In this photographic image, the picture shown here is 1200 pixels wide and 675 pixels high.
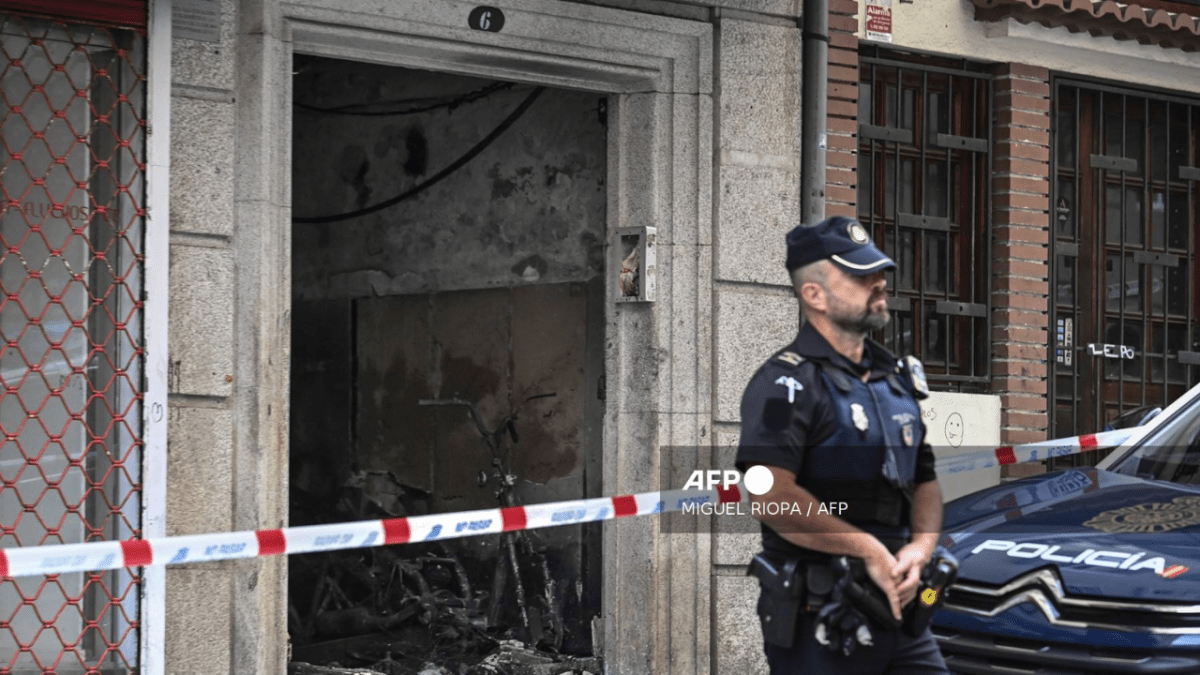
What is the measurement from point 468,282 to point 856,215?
228 cm

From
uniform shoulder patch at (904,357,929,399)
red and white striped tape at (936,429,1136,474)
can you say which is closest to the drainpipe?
red and white striped tape at (936,429,1136,474)

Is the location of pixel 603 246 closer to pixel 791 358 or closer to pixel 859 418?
pixel 791 358

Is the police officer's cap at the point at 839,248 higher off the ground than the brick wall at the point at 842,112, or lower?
lower

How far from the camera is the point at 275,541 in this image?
247 inches

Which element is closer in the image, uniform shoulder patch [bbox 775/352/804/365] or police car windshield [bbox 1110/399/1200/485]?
uniform shoulder patch [bbox 775/352/804/365]

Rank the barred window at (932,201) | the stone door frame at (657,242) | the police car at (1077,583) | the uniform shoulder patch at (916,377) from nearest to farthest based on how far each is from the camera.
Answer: the uniform shoulder patch at (916,377), the police car at (1077,583), the stone door frame at (657,242), the barred window at (932,201)

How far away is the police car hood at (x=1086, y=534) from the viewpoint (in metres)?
5.02

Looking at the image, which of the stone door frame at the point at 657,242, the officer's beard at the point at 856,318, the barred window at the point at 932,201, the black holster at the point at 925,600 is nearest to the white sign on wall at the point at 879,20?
the barred window at the point at 932,201

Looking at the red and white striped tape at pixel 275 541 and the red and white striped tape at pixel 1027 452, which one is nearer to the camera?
the red and white striped tape at pixel 275 541

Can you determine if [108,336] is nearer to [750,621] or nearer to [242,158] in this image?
[242,158]

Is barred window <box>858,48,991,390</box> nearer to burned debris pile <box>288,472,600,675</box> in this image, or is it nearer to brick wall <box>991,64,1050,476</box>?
brick wall <box>991,64,1050,476</box>

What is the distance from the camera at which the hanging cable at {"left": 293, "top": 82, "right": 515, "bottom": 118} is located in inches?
390

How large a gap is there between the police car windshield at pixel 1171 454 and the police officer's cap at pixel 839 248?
2.05 meters

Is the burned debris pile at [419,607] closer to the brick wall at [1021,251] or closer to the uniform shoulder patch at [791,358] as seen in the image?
the brick wall at [1021,251]
